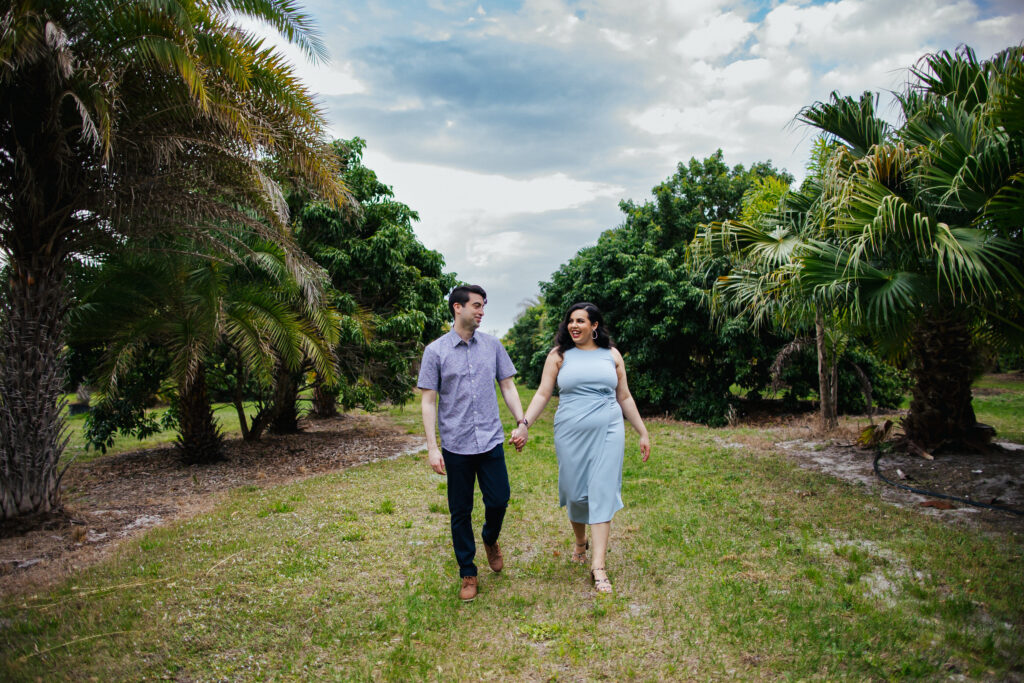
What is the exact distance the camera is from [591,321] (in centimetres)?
470

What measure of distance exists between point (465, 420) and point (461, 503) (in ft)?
1.94

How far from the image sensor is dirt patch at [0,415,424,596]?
5871mm

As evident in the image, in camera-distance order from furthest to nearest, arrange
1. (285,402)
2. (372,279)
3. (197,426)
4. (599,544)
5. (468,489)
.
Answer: (285,402)
(372,279)
(197,426)
(599,544)
(468,489)

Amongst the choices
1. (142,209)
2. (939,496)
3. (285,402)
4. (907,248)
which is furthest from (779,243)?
(285,402)

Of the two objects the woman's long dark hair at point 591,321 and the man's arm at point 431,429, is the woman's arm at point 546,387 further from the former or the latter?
the man's arm at point 431,429

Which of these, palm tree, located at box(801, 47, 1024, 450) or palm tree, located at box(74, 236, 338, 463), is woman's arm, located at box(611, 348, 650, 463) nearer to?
palm tree, located at box(801, 47, 1024, 450)

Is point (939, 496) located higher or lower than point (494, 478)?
lower

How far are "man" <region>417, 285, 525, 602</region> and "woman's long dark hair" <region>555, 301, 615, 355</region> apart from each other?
26.3 inches

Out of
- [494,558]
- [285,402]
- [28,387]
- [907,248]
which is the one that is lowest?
[494,558]

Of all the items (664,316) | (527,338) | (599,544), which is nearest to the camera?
(599,544)

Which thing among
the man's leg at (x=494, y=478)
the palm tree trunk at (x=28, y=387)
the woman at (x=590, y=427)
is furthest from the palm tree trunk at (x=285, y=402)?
the woman at (x=590, y=427)

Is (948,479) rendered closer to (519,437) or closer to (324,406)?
(519,437)

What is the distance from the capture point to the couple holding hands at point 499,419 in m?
4.41

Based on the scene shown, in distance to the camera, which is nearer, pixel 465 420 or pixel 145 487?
pixel 465 420
